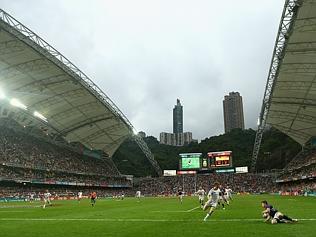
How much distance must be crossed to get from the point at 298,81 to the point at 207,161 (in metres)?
45.7

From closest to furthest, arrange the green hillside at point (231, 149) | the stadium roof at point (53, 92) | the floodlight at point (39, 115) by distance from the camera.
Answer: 1. the stadium roof at point (53, 92)
2. the floodlight at point (39, 115)
3. the green hillside at point (231, 149)

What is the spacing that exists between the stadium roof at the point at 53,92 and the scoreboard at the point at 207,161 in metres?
16.9

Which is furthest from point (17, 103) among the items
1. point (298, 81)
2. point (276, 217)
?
point (276, 217)

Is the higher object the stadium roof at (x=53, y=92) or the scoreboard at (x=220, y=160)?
the stadium roof at (x=53, y=92)

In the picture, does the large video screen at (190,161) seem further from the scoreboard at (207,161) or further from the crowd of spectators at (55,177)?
the crowd of spectators at (55,177)

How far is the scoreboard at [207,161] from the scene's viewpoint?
100312 mm

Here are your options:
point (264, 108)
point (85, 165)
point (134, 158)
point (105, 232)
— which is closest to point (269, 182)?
point (264, 108)

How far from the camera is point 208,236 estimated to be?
1402 centimetres

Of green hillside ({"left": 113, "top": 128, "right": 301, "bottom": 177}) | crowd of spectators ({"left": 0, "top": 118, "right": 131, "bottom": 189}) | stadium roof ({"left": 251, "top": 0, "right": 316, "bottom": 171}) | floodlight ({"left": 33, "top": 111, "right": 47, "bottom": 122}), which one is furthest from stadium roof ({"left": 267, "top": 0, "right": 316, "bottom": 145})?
crowd of spectators ({"left": 0, "top": 118, "right": 131, "bottom": 189})

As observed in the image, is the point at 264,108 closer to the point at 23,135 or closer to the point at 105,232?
the point at 23,135

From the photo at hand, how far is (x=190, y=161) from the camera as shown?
103 metres

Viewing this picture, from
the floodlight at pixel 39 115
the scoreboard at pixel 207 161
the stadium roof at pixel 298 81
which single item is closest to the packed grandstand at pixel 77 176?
A: the floodlight at pixel 39 115

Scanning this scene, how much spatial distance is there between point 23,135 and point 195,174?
49425 millimetres

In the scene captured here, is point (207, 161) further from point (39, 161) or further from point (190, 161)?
point (39, 161)
